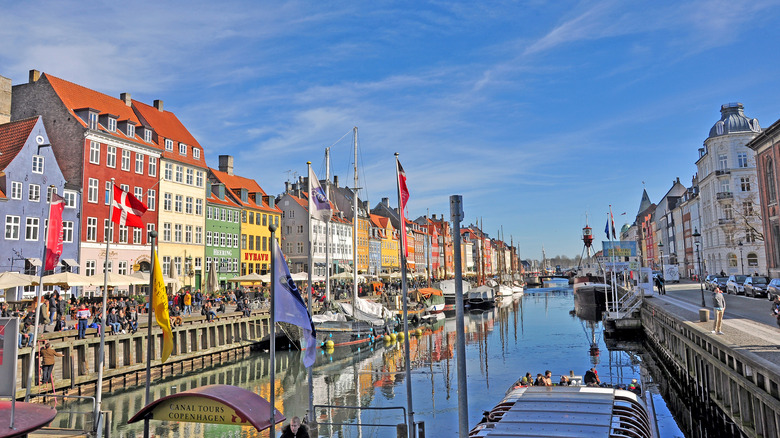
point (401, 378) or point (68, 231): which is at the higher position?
point (68, 231)

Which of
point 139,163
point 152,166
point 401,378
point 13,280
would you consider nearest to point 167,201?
point 152,166

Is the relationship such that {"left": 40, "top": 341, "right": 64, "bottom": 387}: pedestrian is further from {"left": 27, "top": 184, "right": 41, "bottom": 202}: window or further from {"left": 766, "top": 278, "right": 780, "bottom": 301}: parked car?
{"left": 766, "top": 278, "right": 780, "bottom": 301}: parked car

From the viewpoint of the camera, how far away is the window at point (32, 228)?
39.5 metres

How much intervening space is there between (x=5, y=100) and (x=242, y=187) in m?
27.6

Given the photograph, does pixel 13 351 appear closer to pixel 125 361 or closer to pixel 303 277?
pixel 125 361

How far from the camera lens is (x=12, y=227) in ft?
126

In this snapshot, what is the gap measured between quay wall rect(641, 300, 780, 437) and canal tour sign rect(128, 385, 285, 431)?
1219 cm

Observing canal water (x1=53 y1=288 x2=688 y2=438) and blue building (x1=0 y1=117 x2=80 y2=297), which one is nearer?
canal water (x1=53 y1=288 x2=688 y2=438)

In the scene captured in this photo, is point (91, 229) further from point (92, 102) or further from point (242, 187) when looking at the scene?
point (242, 187)

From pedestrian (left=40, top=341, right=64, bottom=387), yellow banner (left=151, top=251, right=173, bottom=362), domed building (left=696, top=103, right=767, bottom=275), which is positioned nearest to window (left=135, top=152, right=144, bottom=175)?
pedestrian (left=40, top=341, right=64, bottom=387)

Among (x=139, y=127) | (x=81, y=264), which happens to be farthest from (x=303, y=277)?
(x=139, y=127)

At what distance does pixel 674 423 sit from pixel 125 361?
1024 inches

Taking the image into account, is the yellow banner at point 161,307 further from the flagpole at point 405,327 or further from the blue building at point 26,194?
the blue building at point 26,194

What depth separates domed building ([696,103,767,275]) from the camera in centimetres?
7019
